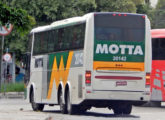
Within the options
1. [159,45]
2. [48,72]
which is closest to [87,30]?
[48,72]

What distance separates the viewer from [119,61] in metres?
22.3

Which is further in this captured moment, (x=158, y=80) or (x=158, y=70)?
(x=158, y=80)

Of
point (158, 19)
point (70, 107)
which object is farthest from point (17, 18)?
point (158, 19)

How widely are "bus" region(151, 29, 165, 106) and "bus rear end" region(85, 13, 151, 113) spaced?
26.1 feet

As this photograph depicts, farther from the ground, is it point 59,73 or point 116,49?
point 116,49

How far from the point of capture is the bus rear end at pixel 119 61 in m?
22.1

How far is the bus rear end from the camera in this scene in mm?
22109

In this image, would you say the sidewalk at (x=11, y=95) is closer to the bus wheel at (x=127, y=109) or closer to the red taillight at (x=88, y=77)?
the bus wheel at (x=127, y=109)

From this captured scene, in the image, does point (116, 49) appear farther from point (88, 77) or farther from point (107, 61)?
point (88, 77)

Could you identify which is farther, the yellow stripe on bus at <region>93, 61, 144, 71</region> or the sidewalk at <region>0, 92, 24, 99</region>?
the sidewalk at <region>0, 92, 24, 99</region>

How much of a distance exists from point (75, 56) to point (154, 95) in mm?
8520

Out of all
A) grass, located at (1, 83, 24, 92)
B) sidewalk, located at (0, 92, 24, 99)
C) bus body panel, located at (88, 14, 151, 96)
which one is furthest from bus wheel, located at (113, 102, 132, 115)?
grass, located at (1, 83, 24, 92)

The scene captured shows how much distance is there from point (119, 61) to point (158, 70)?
8.56 meters

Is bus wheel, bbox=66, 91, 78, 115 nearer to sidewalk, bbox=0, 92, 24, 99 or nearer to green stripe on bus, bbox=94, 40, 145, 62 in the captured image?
green stripe on bus, bbox=94, 40, 145, 62
